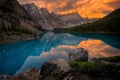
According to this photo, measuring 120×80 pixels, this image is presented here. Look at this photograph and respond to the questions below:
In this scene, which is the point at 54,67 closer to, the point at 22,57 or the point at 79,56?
the point at 79,56

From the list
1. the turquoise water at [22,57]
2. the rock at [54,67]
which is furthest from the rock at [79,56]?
the turquoise water at [22,57]

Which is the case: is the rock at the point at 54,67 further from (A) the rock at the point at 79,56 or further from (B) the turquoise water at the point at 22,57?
(B) the turquoise water at the point at 22,57

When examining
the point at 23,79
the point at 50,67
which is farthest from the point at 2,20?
the point at 50,67

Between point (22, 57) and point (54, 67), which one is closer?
point (54, 67)

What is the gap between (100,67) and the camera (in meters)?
11.8

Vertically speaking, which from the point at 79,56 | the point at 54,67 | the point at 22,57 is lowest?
the point at 22,57

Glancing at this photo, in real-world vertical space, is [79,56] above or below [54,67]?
Answer: below

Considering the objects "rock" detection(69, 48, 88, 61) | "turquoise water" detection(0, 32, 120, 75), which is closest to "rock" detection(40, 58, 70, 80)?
"rock" detection(69, 48, 88, 61)

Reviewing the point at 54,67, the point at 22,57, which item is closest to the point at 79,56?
the point at 54,67

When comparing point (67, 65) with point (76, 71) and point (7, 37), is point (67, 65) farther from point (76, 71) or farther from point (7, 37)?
point (7, 37)

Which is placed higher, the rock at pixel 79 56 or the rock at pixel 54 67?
the rock at pixel 54 67

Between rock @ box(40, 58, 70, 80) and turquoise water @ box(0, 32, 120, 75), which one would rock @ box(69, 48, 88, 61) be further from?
turquoise water @ box(0, 32, 120, 75)

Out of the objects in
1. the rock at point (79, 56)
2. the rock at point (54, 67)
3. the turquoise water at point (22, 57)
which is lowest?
the turquoise water at point (22, 57)

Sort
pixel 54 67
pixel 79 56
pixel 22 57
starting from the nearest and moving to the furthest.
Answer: pixel 54 67 → pixel 79 56 → pixel 22 57
